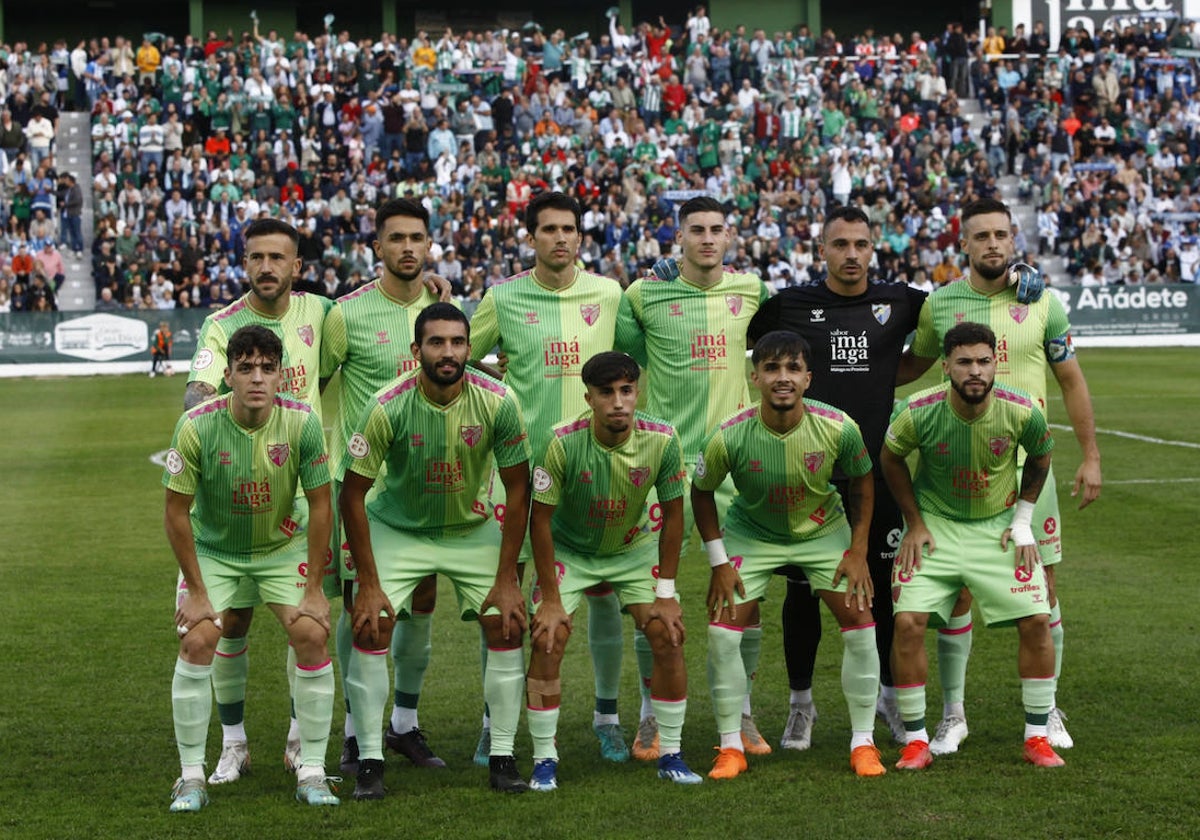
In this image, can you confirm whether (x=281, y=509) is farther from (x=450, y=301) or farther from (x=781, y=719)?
(x=781, y=719)

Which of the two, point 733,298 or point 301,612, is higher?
point 733,298

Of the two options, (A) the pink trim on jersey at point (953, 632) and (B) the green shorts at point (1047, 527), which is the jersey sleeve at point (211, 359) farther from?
(B) the green shorts at point (1047, 527)

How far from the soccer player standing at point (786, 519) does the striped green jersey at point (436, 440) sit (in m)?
0.94

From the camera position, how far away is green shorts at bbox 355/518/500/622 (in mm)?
6781

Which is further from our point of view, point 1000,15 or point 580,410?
point 1000,15

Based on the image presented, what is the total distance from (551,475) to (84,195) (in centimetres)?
3386

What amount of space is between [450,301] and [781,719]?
269cm

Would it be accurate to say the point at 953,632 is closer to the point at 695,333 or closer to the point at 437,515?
the point at 695,333

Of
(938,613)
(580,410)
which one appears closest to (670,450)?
(580,410)

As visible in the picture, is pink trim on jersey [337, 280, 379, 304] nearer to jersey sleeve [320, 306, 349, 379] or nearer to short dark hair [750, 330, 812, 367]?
jersey sleeve [320, 306, 349, 379]

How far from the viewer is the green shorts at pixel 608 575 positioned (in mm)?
6898

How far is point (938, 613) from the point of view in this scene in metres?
6.98

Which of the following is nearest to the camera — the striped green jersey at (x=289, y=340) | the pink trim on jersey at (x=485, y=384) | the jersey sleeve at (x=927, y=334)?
the pink trim on jersey at (x=485, y=384)

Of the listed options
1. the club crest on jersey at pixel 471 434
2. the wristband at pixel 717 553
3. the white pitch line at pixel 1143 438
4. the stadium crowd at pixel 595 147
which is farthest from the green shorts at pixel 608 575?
the stadium crowd at pixel 595 147
